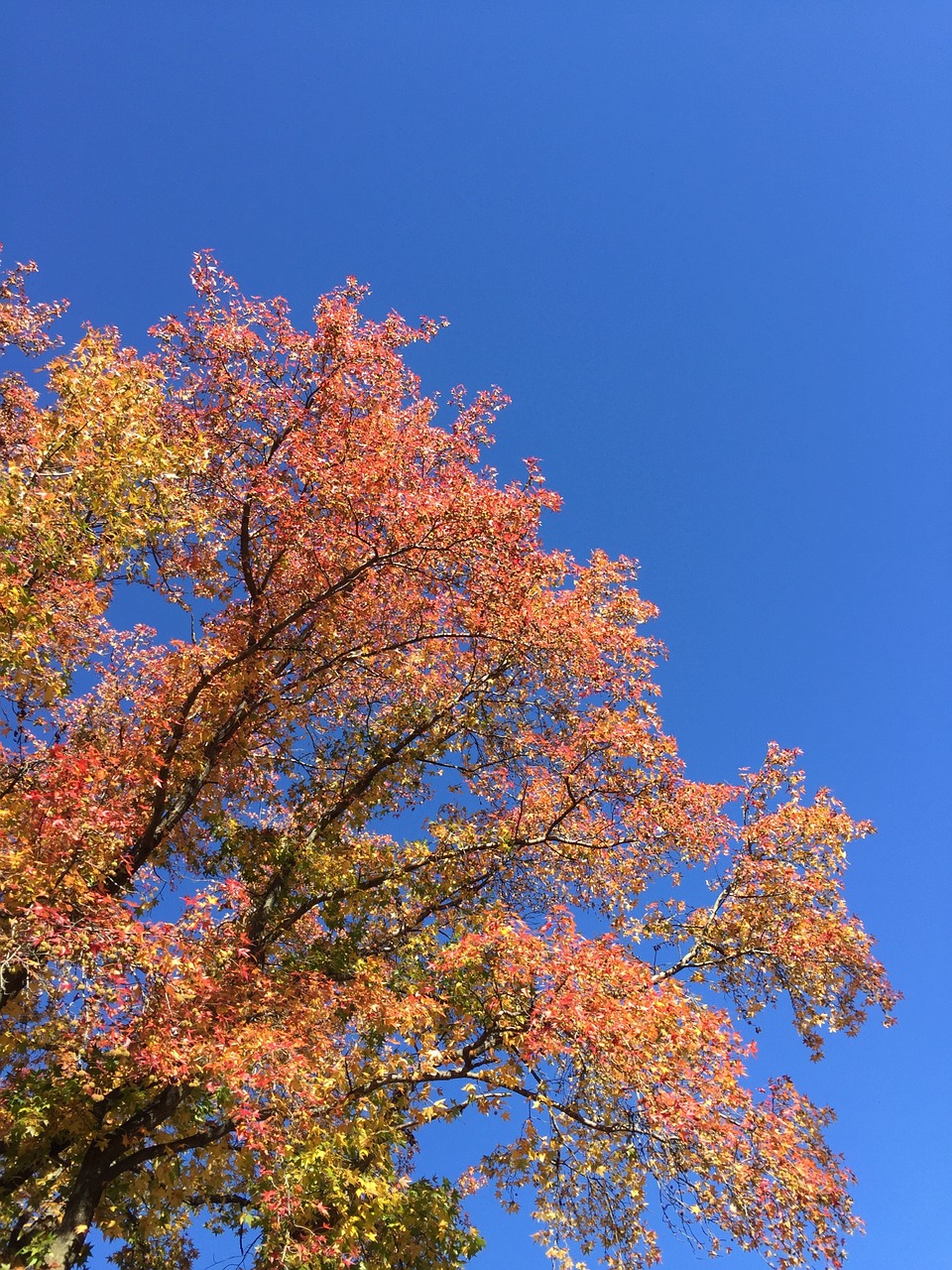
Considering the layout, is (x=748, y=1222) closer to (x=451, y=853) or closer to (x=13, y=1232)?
(x=451, y=853)

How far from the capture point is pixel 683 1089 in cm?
822

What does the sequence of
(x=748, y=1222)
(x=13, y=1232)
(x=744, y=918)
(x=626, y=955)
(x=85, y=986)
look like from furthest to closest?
(x=744, y=918) → (x=626, y=955) → (x=13, y=1232) → (x=748, y=1222) → (x=85, y=986)

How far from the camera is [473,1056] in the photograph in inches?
365

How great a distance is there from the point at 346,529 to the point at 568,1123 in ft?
25.2

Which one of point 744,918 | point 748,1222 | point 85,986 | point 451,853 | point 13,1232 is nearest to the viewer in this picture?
point 85,986

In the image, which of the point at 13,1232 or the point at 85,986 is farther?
the point at 13,1232

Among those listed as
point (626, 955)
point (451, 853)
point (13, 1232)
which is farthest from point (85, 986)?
point (626, 955)

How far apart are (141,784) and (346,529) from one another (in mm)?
4304

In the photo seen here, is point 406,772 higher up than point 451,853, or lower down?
higher up

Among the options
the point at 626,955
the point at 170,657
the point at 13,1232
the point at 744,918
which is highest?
the point at 744,918

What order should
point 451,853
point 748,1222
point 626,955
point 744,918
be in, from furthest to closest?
point 744,918 < point 451,853 < point 626,955 < point 748,1222

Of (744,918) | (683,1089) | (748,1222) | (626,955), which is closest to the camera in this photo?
(748,1222)

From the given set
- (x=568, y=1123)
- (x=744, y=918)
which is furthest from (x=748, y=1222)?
(x=744, y=918)

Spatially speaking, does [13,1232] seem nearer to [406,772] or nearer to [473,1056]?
[473,1056]
